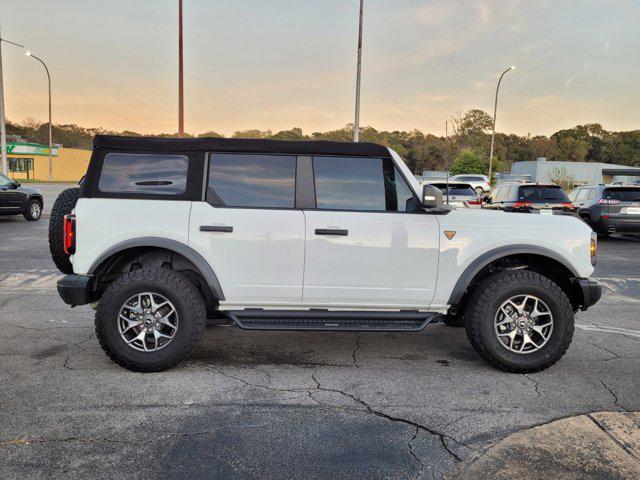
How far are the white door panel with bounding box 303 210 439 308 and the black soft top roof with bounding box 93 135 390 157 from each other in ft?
1.75

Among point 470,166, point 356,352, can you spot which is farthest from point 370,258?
point 470,166

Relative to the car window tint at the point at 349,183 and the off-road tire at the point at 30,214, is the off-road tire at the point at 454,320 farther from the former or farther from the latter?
the off-road tire at the point at 30,214

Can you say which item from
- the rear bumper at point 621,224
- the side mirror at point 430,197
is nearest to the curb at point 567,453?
the side mirror at point 430,197

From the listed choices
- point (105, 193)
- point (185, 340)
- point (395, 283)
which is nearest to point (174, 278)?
point (185, 340)

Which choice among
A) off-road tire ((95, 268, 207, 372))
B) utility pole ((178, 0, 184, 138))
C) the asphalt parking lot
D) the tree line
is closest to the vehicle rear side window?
off-road tire ((95, 268, 207, 372))

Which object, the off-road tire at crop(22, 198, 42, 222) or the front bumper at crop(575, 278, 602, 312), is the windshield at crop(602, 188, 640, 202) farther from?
the off-road tire at crop(22, 198, 42, 222)

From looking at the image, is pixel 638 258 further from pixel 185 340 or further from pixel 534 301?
pixel 185 340

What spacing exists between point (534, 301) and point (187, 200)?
2964 mm

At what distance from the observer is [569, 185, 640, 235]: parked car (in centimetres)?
1366

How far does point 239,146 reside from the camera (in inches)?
176

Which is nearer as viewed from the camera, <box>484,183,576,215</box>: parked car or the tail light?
the tail light

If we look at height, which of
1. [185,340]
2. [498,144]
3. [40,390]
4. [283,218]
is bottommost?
[40,390]

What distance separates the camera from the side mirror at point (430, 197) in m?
4.21

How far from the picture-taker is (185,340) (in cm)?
424
